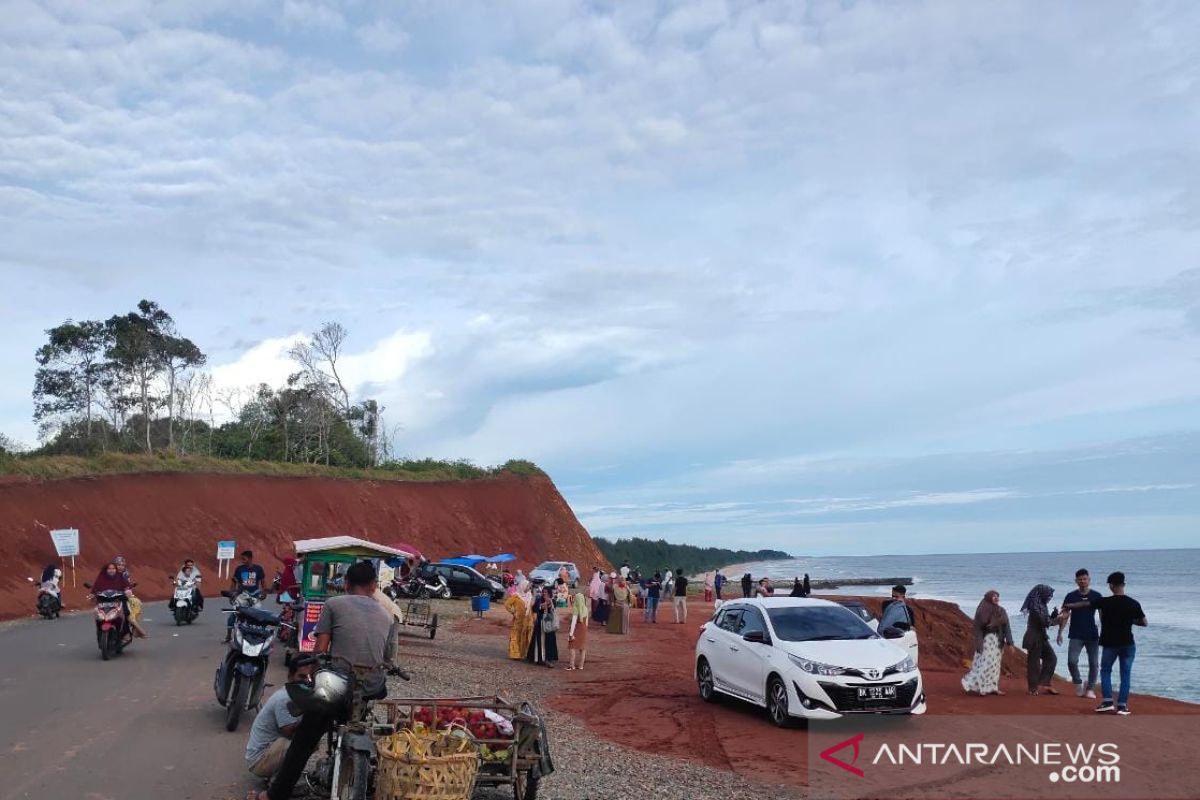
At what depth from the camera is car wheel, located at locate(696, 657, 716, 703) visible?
13.4 metres

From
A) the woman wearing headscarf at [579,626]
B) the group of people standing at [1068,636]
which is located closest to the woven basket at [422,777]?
the group of people standing at [1068,636]

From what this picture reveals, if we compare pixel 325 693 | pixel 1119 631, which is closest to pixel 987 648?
pixel 1119 631

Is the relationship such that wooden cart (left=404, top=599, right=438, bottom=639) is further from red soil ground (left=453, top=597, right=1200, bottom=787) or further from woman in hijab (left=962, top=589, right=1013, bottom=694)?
woman in hijab (left=962, top=589, right=1013, bottom=694)

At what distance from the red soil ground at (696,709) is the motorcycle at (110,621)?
704 cm

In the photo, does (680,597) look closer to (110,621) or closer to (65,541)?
(110,621)

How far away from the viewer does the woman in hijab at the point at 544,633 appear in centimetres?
1852

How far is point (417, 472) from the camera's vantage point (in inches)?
2702

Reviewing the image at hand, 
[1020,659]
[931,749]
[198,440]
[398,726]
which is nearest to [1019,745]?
[931,749]

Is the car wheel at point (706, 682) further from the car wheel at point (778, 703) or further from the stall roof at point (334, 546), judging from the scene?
the stall roof at point (334, 546)

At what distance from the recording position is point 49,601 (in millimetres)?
25328

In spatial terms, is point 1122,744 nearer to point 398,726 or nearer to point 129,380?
point 398,726

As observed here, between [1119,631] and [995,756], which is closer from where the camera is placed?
[995,756]

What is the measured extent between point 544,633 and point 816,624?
738cm

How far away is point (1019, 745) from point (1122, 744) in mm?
1117
